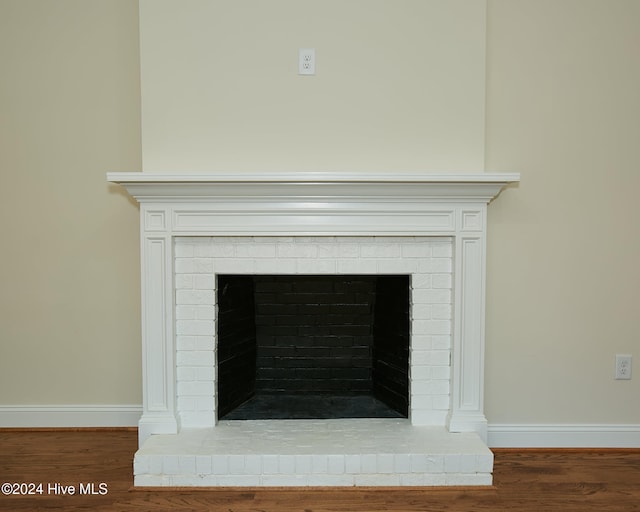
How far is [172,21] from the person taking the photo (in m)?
2.05

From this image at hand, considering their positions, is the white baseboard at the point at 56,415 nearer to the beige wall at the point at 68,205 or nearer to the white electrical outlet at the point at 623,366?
the beige wall at the point at 68,205

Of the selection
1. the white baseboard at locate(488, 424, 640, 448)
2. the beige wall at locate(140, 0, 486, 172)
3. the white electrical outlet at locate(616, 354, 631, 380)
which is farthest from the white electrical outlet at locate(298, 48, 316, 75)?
the white electrical outlet at locate(616, 354, 631, 380)

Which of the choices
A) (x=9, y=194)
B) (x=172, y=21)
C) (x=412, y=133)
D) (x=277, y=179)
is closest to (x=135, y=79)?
(x=172, y=21)

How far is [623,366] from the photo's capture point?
2332 mm

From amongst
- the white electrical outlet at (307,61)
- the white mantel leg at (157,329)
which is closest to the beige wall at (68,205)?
the white mantel leg at (157,329)

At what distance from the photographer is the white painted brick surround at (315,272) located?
2154 mm

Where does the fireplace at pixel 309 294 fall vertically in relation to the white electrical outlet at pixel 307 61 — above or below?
below

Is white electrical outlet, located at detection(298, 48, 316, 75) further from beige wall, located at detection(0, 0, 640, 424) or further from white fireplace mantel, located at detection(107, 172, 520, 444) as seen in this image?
white fireplace mantel, located at detection(107, 172, 520, 444)

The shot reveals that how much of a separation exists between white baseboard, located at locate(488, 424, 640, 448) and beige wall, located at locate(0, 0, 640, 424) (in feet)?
0.15

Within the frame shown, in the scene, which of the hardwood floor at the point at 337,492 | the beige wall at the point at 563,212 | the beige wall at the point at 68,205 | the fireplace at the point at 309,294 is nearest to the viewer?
the hardwood floor at the point at 337,492

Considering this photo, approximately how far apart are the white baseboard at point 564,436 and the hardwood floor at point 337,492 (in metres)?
0.08

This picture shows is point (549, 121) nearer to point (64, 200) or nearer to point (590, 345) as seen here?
point (590, 345)

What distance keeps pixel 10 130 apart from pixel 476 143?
7.37ft

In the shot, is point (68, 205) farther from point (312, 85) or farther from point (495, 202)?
point (495, 202)
